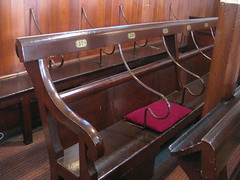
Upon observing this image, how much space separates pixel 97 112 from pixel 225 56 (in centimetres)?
91

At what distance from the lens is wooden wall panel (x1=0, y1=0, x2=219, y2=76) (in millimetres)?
2453

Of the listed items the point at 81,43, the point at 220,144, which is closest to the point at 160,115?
the point at 81,43

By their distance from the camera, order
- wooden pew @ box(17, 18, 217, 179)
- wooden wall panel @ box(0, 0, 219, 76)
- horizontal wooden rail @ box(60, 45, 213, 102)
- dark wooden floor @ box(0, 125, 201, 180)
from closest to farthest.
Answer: wooden pew @ box(17, 18, 217, 179)
horizontal wooden rail @ box(60, 45, 213, 102)
dark wooden floor @ box(0, 125, 201, 180)
wooden wall panel @ box(0, 0, 219, 76)

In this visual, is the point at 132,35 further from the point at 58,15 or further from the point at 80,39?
the point at 58,15

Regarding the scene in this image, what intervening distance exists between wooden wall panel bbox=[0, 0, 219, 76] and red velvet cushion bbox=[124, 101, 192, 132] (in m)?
1.33

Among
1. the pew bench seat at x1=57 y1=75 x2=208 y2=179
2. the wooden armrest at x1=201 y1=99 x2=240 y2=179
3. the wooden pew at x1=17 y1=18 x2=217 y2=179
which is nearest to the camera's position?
the wooden armrest at x1=201 y1=99 x2=240 y2=179

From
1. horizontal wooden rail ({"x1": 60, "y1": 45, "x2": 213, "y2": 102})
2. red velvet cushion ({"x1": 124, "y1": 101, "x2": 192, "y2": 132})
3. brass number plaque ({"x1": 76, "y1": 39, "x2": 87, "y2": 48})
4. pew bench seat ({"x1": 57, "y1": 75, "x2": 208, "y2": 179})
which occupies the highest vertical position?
brass number plaque ({"x1": 76, "y1": 39, "x2": 87, "y2": 48})

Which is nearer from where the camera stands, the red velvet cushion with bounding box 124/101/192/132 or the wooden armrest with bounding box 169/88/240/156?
the wooden armrest with bounding box 169/88/240/156

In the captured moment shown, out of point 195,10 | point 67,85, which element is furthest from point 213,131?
point 195,10

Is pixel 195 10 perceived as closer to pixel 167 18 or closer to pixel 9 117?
pixel 167 18

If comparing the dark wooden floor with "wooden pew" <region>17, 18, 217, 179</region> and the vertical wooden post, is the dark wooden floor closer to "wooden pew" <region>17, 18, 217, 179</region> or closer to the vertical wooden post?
→ "wooden pew" <region>17, 18, 217, 179</region>

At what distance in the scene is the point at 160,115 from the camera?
1930 mm

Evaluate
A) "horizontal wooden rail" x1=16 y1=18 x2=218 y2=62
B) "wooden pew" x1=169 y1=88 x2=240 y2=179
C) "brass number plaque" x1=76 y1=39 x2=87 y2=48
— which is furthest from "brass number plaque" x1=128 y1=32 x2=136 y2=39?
"wooden pew" x1=169 y1=88 x2=240 y2=179

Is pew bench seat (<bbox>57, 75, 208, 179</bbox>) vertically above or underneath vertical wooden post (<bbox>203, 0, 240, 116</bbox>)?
underneath
